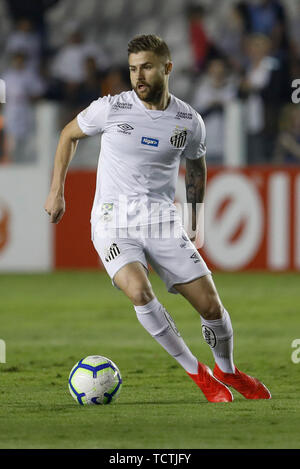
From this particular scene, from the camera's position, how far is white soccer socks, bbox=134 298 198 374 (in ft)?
18.2

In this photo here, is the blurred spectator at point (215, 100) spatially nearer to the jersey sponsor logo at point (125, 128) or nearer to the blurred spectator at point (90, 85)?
the blurred spectator at point (90, 85)

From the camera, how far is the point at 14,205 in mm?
13008

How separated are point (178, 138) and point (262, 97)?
7.30 m

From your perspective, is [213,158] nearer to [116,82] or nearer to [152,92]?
[116,82]

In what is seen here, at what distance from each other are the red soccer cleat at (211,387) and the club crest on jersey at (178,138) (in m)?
1.24

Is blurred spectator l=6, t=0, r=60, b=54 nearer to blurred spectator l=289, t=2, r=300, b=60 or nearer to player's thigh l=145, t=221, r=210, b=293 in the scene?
blurred spectator l=289, t=2, r=300, b=60

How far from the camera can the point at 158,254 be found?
5.64 meters

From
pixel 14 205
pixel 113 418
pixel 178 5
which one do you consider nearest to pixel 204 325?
pixel 113 418

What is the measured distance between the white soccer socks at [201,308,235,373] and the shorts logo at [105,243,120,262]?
0.61 m

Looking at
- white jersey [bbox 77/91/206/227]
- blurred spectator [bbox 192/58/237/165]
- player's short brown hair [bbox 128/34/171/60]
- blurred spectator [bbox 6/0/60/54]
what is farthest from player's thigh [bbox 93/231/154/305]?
blurred spectator [bbox 6/0/60/54]

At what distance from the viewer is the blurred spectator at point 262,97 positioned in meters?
12.6

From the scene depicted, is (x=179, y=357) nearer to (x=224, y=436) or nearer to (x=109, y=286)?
(x=224, y=436)
